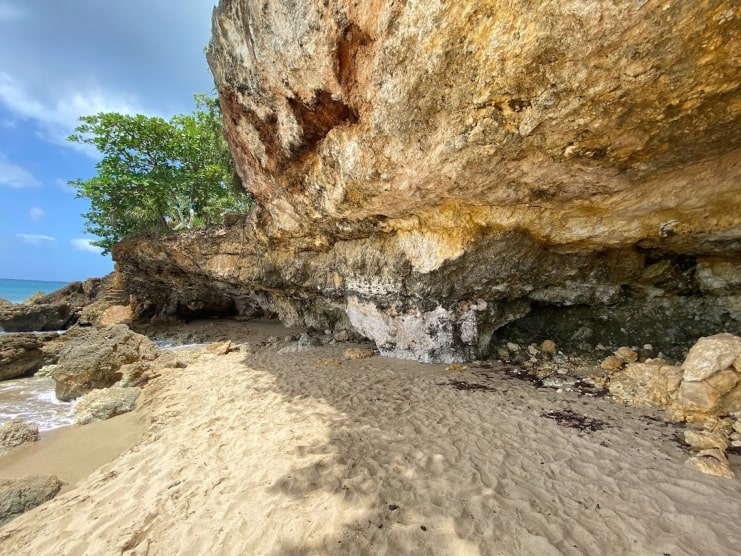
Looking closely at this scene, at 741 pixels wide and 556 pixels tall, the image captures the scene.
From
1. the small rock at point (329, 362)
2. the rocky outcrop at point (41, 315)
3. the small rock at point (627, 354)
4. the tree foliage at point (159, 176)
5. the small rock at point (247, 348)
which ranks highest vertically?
the tree foliage at point (159, 176)

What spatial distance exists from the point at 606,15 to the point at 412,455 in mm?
5449

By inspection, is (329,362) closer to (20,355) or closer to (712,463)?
(712,463)

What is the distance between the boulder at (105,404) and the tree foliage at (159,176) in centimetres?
948

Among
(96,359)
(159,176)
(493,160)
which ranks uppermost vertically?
(159,176)

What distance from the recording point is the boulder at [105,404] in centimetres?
677

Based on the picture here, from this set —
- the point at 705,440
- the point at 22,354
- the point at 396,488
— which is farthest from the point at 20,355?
the point at 705,440

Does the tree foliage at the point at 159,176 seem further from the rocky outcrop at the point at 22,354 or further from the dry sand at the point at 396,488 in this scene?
the dry sand at the point at 396,488

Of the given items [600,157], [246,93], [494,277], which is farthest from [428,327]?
[246,93]

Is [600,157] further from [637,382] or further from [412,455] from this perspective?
[412,455]

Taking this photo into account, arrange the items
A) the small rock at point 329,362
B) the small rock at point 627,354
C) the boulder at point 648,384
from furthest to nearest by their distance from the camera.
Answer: the small rock at point 329,362 < the small rock at point 627,354 < the boulder at point 648,384

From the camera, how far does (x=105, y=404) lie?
6.97 m

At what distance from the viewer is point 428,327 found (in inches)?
345

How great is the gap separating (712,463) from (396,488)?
3.77 metres

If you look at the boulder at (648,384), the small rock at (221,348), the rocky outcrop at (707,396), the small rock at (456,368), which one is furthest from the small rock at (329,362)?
the rocky outcrop at (707,396)
